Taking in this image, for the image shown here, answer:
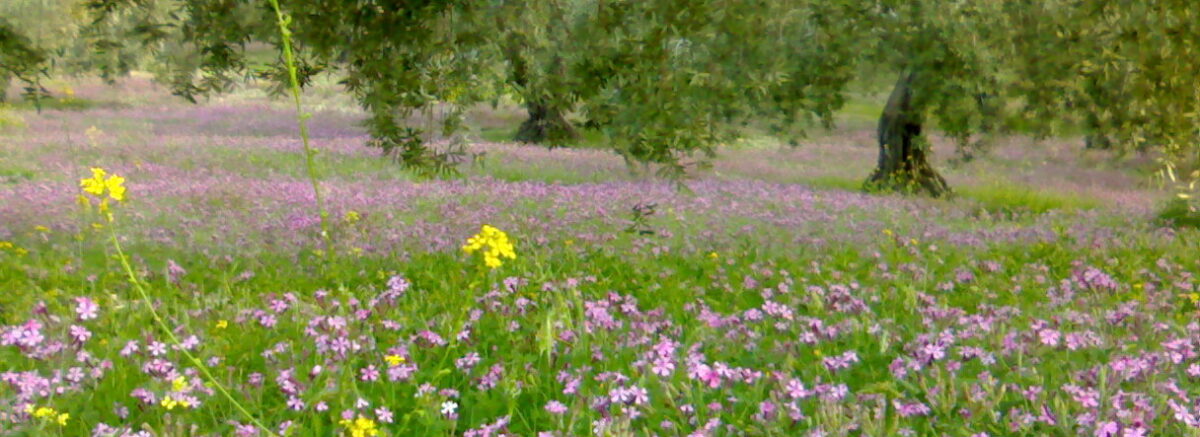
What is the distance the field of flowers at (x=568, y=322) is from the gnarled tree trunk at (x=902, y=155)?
8.86 metres

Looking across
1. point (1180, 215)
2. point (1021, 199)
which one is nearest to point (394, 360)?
point (1180, 215)

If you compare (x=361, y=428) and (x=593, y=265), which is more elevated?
(x=361, y=428)

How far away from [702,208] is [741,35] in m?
5.86

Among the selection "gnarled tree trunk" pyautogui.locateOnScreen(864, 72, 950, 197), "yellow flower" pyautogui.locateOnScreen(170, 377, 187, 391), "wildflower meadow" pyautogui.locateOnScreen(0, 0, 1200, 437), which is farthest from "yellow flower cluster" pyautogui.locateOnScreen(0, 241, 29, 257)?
"gnarled tree trunk" pyautogui.locateOnScreen(864, 72, 950, 197)

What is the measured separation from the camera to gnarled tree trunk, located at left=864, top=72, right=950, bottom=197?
2150cm

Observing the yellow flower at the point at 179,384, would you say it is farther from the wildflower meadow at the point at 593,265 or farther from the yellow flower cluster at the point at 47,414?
the yellow flower cluster at the point at 47,414

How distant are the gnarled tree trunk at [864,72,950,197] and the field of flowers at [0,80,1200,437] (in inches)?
349

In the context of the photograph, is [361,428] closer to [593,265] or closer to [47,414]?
[47,414]

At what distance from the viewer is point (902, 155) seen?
22.1 m

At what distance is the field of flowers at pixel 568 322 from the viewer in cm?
375

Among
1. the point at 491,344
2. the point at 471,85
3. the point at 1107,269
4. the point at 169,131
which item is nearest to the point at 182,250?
the point at 471,85

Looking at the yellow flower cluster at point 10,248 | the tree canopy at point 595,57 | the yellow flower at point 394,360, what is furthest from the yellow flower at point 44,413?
the yellow flower cluster at point 10,248

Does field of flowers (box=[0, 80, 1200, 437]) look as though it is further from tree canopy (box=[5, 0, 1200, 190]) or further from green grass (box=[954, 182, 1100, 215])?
green grass (box=[954, 182, 1100, 215])

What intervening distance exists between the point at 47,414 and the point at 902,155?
20570mm
